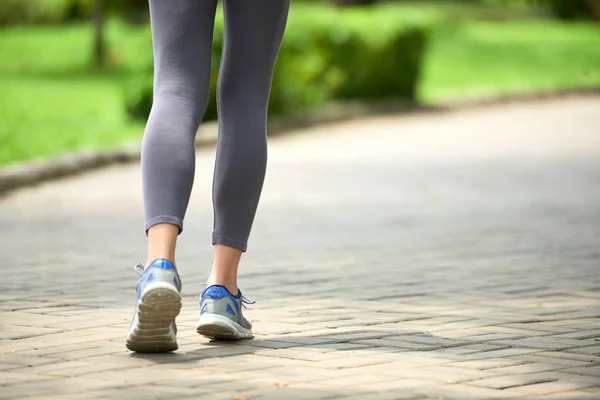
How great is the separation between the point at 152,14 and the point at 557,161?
7193 mm

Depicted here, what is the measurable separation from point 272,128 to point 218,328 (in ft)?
31.8

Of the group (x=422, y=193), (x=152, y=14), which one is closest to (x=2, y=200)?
(x=422, y=193)

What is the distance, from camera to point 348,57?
1619cm

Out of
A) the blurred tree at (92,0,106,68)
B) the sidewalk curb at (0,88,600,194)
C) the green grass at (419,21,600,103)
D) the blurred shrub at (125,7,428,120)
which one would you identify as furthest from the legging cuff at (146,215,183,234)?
the blurred tree at (92,0,106,68)

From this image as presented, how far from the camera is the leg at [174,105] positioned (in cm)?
359

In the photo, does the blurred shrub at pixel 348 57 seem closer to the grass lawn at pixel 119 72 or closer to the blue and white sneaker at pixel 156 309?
the grass lawn at pixel 119 72

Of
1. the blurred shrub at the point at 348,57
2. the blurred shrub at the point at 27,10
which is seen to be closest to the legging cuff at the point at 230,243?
the blurred shrub at the point at 348,57

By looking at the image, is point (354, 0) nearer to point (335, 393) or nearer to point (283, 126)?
point (283, 126)

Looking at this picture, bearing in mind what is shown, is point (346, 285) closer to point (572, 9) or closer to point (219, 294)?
point (219, 294)

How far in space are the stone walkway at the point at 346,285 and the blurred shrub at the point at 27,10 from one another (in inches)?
878

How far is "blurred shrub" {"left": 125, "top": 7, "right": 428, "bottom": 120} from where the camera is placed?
48.8 feet

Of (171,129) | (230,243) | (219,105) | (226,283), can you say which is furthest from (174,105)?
(226,283)

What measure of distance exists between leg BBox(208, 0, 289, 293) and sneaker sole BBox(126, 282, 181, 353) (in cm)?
35

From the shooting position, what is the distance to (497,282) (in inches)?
202
